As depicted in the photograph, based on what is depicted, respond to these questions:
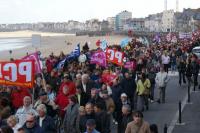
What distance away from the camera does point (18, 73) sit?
44.1 ft

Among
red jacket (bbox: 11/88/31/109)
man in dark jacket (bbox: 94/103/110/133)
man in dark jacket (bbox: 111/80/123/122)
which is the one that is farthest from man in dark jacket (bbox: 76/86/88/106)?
man in dark jacket (bbox: 94/103/110/133)

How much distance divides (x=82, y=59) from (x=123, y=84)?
8.05 meters

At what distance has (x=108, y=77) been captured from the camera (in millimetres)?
18078

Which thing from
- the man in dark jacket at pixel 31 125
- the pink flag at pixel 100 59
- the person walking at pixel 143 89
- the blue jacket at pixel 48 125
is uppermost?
the pink flag at pixel 100 59

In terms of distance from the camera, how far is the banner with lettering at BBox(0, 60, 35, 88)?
13328 mm

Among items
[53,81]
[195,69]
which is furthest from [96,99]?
[195,69]

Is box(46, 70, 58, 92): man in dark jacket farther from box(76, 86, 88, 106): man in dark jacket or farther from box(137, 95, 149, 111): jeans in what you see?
box(76, 86, 88, 106): man in dark jacket

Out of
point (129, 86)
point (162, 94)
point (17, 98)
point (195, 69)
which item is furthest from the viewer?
point (195, 69)

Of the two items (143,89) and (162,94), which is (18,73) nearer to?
(143,89)

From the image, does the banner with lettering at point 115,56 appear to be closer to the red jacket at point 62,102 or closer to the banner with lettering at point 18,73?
the red jacket at point 62,102

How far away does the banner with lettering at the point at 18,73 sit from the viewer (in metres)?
13.3

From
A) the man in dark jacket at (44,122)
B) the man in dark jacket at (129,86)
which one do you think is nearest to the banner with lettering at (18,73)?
the man in dark jacket at (44,122)

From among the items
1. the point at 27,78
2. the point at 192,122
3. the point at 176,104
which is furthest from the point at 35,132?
the point at 176,104

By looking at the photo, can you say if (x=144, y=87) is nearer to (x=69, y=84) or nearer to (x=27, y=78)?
(x=69, y=84)
